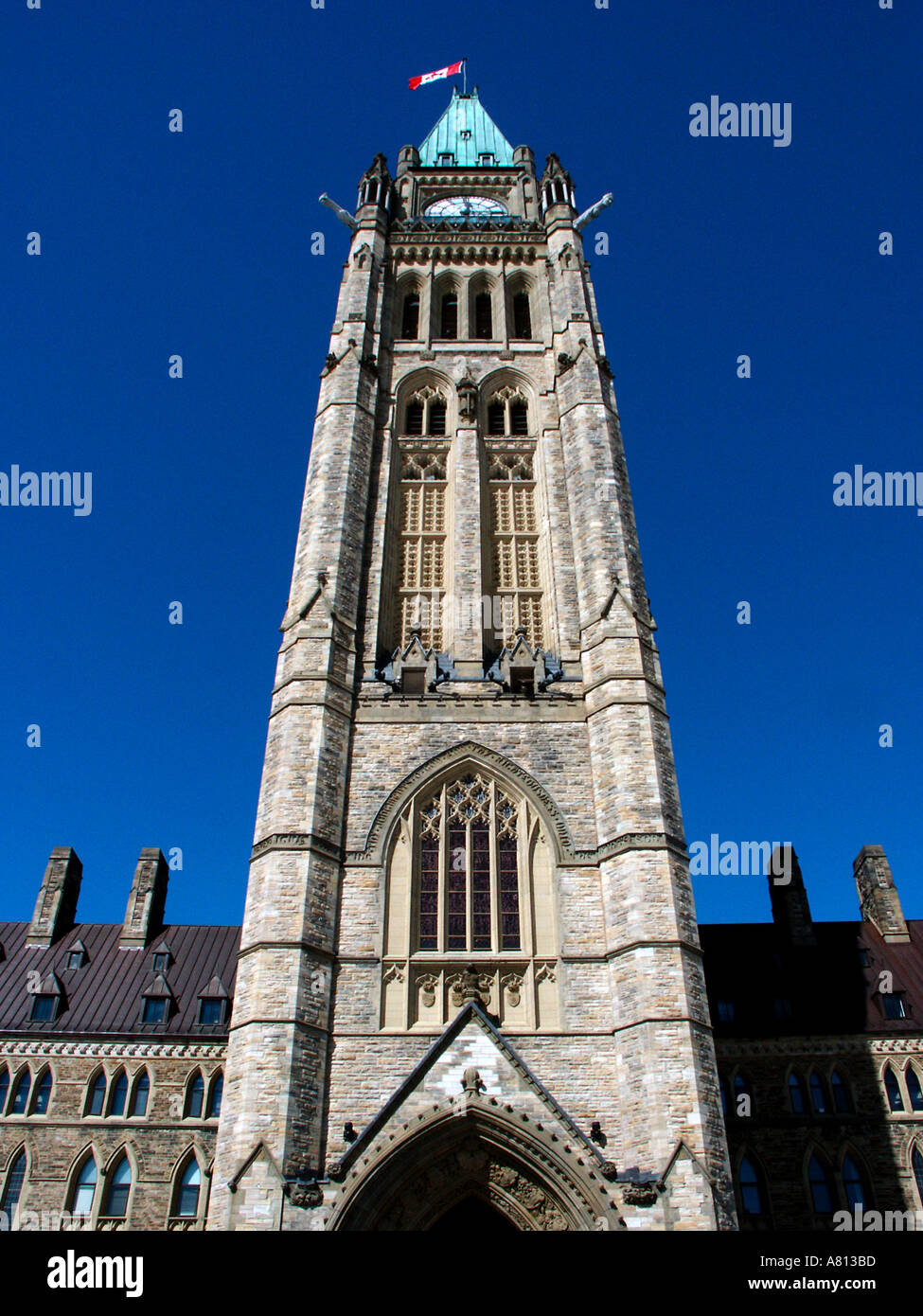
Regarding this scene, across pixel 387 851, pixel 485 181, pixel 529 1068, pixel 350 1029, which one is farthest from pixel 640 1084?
pixel 485 181

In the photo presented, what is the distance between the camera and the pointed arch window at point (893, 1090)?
23.7 metres

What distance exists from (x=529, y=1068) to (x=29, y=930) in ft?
60.9

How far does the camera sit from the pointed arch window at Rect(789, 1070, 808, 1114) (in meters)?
23.7

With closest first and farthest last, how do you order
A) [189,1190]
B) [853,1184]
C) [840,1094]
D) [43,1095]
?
1. [853,1184]
2. [189,1190]
3. [840,1094]
4. [43,1095]

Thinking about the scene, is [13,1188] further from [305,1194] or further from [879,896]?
[879,896]

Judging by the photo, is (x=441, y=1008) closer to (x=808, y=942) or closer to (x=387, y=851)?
(x=387, y=851)

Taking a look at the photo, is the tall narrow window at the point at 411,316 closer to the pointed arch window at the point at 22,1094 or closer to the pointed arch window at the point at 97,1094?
the pointed arch window at the point at 97,1094

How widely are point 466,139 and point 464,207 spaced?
831cm

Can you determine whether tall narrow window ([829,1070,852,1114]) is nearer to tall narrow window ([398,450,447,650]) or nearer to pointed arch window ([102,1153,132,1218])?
tall narrow window ([398,450,447,650])

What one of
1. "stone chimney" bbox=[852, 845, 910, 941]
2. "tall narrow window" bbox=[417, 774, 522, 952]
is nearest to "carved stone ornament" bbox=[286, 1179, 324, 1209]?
"tall narrow window" bbox=[417, 774, 522, 952]

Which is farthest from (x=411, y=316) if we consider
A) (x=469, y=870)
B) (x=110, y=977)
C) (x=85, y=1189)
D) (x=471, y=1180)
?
(x=85, y=1189)

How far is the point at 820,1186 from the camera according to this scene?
74.4 ft

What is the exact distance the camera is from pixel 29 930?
29.7 m
